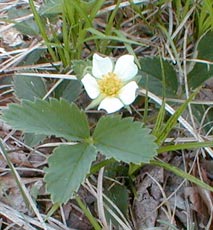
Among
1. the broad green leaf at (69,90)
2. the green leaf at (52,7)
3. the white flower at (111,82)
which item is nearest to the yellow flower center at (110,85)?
the white flower at (111,82)

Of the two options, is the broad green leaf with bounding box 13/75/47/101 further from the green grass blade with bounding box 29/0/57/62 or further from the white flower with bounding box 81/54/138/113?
the white flower with bounding box 81/54/138/113

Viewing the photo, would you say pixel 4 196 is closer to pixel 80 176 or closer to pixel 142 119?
pixel 80 176

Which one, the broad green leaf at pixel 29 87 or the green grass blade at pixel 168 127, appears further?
the broad green leaf at pixel 29 87

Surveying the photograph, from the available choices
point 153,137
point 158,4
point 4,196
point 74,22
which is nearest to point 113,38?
point 74,22

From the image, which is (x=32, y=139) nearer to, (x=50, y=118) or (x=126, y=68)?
(x=50, y=118)

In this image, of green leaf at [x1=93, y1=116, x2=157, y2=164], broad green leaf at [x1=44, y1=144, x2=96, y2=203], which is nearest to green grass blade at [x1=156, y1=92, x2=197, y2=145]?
green leaf at [x1=93, y1=116, x2=157, y2=164]

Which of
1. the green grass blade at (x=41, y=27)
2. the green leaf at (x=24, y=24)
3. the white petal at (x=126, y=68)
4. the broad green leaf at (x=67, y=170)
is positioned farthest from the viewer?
the green leaf at (x=24, y=24)

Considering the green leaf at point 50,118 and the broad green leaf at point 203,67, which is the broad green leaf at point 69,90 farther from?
the broad green leaf at point 203,67

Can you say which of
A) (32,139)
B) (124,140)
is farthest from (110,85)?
(32,139)
